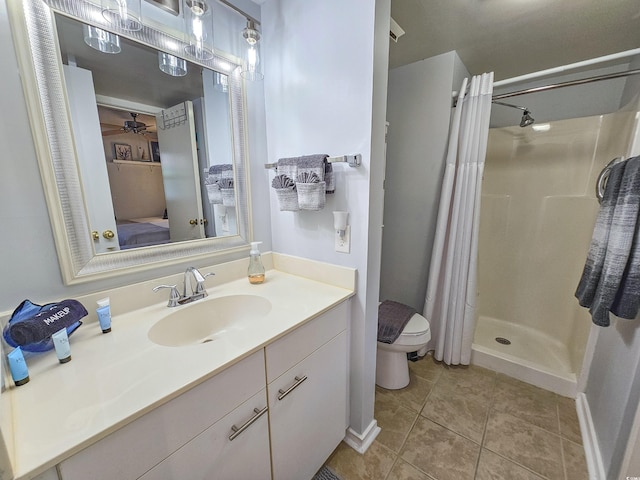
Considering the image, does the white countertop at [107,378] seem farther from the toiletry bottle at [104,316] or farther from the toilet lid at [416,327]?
the toilet lid at [416,327]

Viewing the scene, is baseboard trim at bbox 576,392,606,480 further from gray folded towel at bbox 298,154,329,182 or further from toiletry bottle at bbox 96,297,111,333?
toiletry bottle at bbox 96,297,111,333

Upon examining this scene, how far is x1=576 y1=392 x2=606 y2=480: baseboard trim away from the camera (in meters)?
1.11

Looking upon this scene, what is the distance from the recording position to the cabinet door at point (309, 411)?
863mm

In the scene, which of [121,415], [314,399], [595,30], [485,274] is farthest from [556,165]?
[121,415]

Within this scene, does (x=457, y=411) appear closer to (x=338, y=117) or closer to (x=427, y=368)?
(x=427, y=368)

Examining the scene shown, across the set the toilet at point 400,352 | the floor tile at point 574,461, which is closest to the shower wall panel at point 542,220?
the floor tile at point 574,461

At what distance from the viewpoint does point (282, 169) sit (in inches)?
46.8

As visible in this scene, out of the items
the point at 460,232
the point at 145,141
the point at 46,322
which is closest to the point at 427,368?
the point at 460,232

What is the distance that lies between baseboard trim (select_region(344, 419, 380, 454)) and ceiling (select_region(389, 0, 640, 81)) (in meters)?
2.16

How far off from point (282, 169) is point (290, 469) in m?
1.20

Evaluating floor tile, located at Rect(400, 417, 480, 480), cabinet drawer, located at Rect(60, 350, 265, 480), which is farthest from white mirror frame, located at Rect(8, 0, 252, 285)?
floor tile, located at Rect(400, 417, 480, 480)

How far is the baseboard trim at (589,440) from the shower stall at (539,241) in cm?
15

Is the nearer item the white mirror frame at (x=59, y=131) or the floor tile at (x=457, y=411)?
the white mirror frame at (x=59, y=131)

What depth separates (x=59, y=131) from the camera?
0.78m
